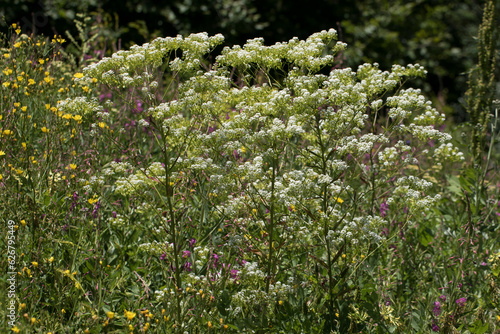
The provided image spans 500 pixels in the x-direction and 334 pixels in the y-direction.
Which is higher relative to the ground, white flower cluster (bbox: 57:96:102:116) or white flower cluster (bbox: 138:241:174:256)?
white flower cluster (bbox: 57:96:102:116)

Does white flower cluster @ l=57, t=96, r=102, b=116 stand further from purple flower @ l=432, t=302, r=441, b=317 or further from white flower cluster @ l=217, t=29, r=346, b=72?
purple flower @ l=432, t=302, r=441, b=317

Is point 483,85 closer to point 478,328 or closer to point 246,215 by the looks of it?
point 478,328

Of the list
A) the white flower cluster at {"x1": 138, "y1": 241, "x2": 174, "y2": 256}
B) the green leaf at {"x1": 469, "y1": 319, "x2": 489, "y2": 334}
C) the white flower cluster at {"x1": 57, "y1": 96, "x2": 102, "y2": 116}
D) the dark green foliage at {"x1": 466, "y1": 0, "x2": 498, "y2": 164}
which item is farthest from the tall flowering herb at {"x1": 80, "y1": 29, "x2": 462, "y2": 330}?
the dark green foliage at {"x1": 466, "y1": 0, "x2": 498, "y2": 164}

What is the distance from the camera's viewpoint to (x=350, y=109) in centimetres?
267

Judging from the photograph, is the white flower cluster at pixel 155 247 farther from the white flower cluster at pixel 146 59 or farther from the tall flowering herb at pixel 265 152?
the white flower cluster at pixel 146 59

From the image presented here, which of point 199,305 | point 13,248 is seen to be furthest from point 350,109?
point 13,248

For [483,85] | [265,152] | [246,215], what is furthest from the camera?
[483,85]

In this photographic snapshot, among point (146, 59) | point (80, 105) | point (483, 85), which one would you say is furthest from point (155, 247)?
point (483, 85)

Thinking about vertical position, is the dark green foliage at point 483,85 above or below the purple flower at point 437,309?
above

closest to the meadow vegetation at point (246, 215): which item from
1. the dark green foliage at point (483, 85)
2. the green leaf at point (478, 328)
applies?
the green leaf at point (478, 328)

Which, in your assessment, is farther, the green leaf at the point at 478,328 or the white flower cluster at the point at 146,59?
the green leaf at the point at 478,328

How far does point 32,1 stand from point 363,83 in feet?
24.2

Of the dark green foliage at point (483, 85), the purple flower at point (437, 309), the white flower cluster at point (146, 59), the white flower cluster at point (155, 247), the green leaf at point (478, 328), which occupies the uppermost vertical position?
the white flower cluster at point (146, 59)

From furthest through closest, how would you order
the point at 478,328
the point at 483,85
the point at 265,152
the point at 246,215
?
1. the point at 483,85
2. the point at 246,215
3. the point at 478,328
4. the point at 265,152
